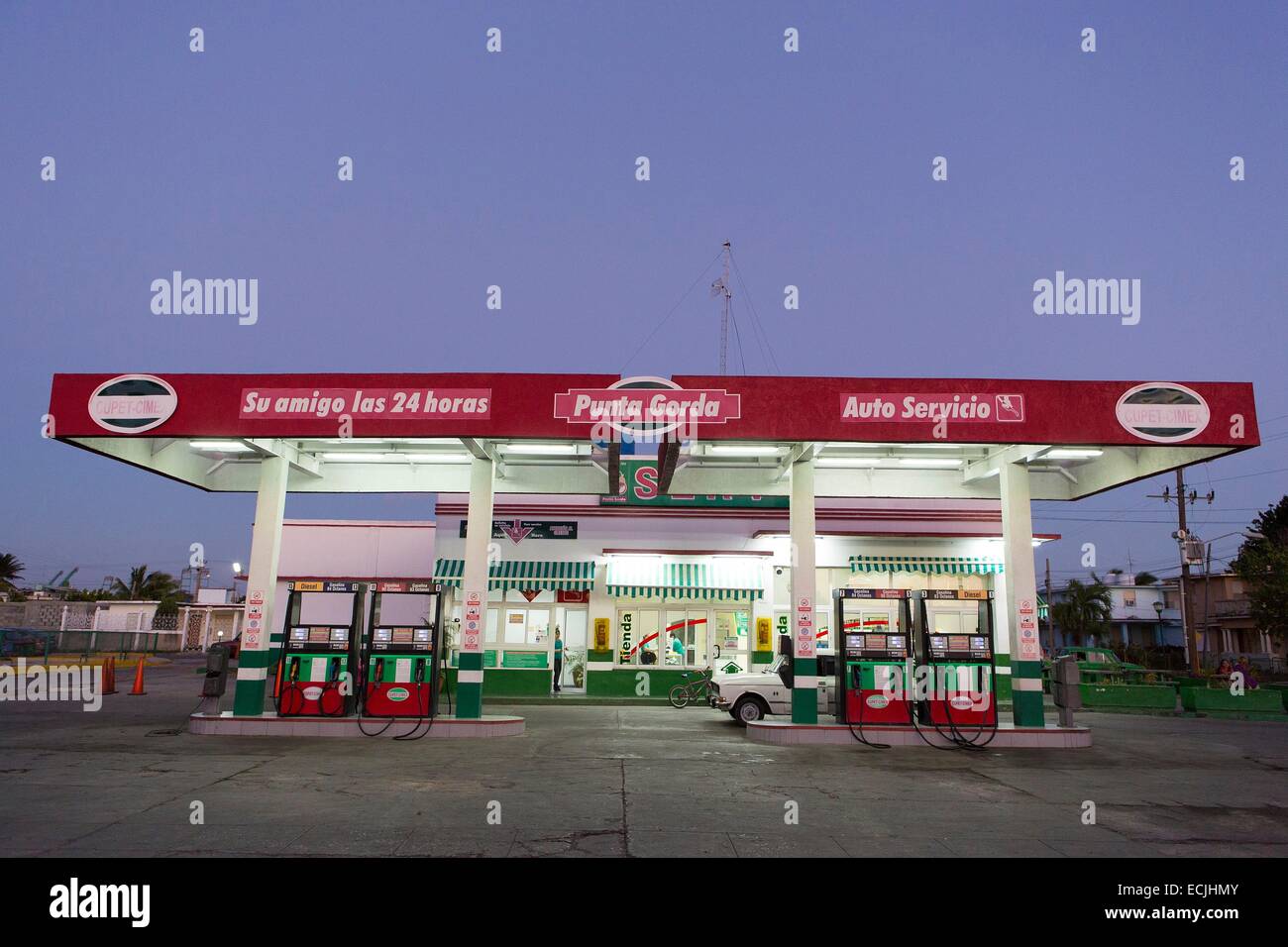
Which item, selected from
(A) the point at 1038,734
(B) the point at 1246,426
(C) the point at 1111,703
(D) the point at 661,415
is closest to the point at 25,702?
(D) the point at 661,415

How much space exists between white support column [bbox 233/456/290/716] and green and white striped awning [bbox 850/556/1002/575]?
1550 centimetres

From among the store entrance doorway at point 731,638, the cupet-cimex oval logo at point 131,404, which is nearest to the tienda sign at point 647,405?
the cupet-cimex oval logo at point 131,404

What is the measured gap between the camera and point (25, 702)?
62.6ft

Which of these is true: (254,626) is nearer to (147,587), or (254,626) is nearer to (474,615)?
(474,615)

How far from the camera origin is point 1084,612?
199ft

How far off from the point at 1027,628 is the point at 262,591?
13.5m

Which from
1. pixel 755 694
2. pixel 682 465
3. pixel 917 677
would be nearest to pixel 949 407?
pixel 917 677

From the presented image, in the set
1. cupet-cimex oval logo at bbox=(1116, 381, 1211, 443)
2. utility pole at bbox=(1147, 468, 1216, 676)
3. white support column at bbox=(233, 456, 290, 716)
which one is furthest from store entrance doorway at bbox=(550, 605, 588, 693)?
utility pole at bbox=(1147, 468, 1216, 676)

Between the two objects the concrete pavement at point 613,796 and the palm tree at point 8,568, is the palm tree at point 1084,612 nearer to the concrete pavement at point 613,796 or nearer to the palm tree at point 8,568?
the concrete pavement at point 613,796

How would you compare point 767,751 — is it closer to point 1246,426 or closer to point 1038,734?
point 1038,734

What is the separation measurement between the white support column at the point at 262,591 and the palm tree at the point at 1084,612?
58360mm

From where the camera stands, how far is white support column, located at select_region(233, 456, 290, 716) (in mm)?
14547
